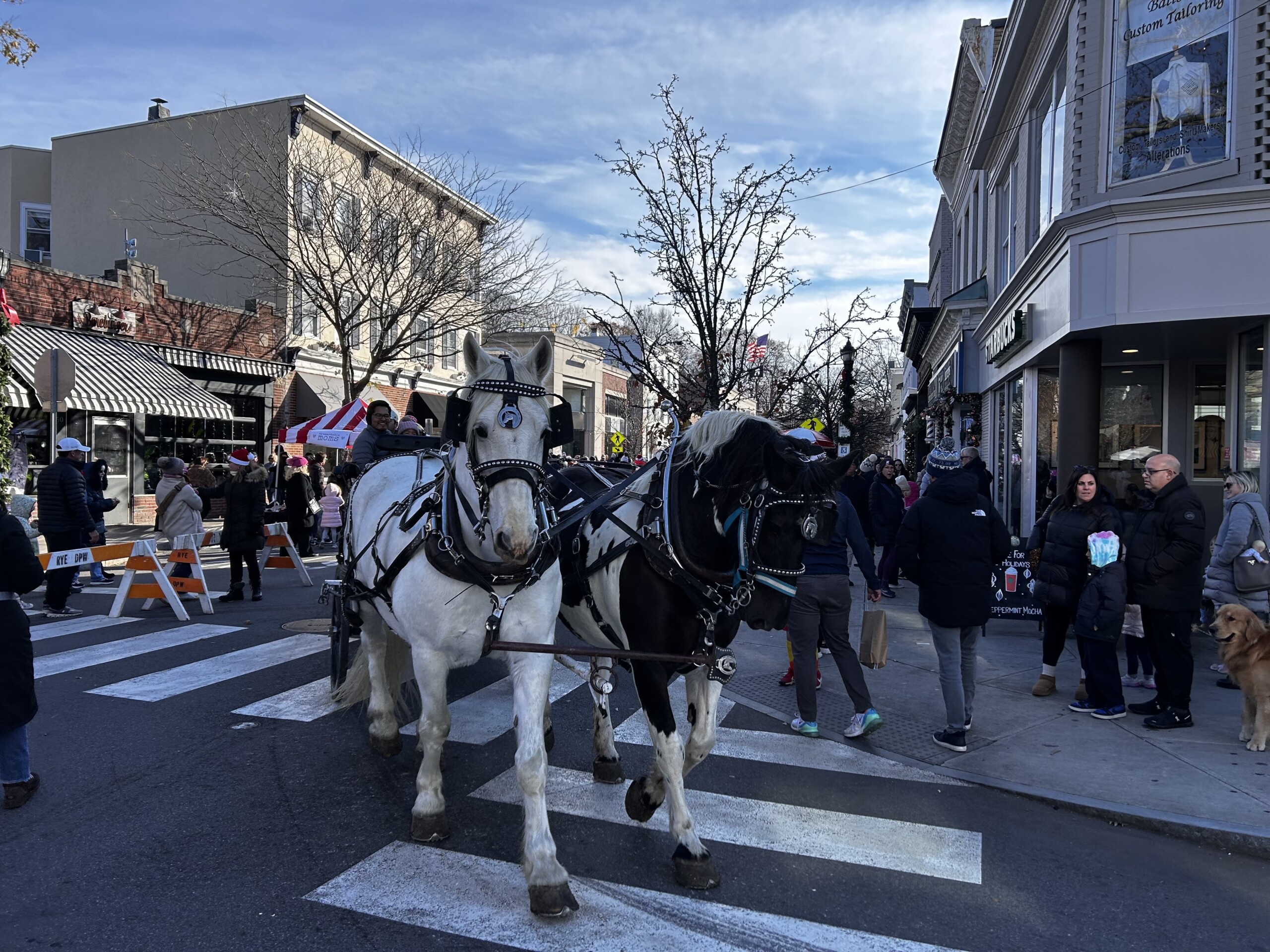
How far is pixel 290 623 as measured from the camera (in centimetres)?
962

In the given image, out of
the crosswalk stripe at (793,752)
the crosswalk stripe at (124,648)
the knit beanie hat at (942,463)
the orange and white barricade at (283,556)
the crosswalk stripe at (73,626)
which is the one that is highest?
the knit beanie hat at (942,463)

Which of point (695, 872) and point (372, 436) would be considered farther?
point (372, 436)

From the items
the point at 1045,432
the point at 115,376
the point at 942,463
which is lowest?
the point at 942,463

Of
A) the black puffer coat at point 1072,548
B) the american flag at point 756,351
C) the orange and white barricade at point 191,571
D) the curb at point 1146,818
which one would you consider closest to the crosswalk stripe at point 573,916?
the curb at point 1146,818

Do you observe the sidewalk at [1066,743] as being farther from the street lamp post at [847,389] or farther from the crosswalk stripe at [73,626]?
the street lamp post at [847,389]

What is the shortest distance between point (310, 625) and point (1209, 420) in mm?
12169

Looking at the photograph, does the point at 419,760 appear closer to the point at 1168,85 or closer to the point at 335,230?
the point at 1168,85

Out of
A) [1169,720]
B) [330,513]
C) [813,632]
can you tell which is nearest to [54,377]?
[330,513]

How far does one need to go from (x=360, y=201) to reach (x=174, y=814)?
20.4m

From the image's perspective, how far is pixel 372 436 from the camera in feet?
20.3

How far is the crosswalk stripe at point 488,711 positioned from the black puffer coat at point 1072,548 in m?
3.98

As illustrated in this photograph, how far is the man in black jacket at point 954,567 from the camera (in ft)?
19.0

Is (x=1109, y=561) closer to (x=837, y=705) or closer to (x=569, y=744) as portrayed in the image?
(x=837, y=705)

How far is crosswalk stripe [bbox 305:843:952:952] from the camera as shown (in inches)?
132
